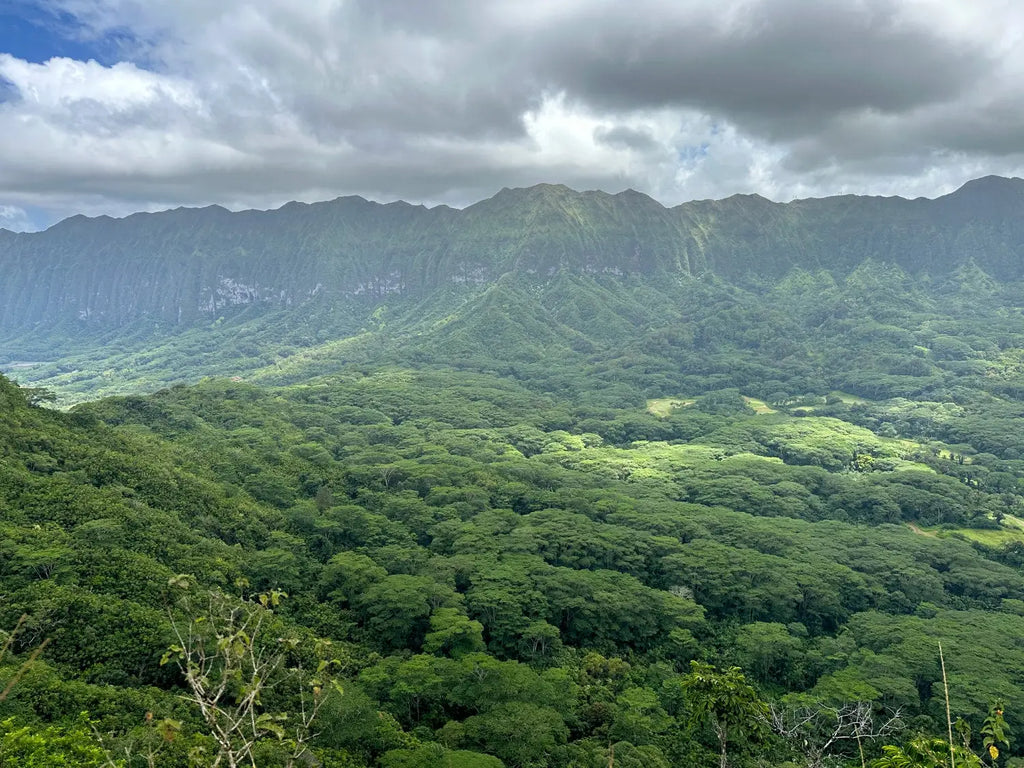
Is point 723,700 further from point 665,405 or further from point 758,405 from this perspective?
point 758,405

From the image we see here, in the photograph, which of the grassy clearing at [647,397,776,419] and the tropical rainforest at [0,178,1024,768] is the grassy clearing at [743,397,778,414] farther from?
the tropical rainforest at [0,178,1024,768]

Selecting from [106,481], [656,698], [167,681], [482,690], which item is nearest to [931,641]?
[656,698]

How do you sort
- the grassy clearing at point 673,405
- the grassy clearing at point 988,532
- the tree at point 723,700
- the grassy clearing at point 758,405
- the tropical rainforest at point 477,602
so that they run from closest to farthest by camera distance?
the tree at point 723,700
the tropical rainforest at point 477,602
the grassy clearing at point 988,532
the grassy clearing at point 673,405
the grassy clearing at point 758,405

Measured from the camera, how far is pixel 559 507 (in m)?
81.3

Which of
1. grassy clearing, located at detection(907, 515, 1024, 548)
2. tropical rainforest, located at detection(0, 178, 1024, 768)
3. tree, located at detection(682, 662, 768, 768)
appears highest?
tree, located at detection(682, 662, 768, 768)

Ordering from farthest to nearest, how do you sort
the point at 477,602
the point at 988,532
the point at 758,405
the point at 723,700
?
1. the point at 758,405
2. the point at 988,532
3. the point at 477,602
4. the point at 723,700

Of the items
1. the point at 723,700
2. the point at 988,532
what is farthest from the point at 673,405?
the point at 723,700

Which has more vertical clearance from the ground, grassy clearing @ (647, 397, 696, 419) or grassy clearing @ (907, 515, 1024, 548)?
grassy clearing @ (647, 397, 696, 419)

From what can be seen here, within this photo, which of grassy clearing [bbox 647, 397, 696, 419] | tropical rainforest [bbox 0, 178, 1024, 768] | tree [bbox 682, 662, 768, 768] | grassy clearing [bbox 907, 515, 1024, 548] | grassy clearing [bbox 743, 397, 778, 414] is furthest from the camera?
grassy clearing [bbox 743, 397, 778, 414]

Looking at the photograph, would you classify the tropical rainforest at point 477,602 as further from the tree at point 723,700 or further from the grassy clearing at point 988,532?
the grassy clearing at point 988,532

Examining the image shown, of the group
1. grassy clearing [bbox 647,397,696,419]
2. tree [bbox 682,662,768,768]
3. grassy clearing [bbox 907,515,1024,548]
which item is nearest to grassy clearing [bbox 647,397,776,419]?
grassy clearing [bbox 647,397,696,419]

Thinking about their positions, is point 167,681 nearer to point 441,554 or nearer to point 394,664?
point 394,664

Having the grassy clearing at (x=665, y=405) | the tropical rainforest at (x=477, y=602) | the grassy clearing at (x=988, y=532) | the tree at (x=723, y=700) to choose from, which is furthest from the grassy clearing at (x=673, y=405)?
the tree at (x=723, y=700)

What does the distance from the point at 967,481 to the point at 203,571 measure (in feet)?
405
